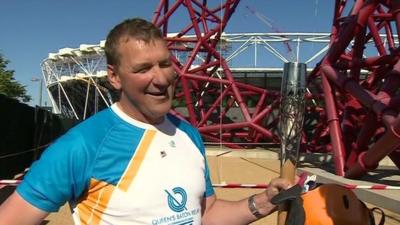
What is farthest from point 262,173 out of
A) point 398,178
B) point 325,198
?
point 325,198

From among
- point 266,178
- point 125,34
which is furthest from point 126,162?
point 266,178

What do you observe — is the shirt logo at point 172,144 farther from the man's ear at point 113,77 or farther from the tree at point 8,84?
the tree at point 8,84

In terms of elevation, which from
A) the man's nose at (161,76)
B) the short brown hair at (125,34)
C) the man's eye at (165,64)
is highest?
the short brown hair at (125,34)

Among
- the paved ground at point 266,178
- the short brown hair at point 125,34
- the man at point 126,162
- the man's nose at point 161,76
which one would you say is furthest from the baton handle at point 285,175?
the paved ground at point 266,178

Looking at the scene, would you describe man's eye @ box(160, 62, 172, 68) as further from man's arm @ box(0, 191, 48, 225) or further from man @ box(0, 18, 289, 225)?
man's arm @ box(0, 191, 48, 225)

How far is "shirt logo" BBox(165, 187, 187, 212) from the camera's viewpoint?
2.06 metres

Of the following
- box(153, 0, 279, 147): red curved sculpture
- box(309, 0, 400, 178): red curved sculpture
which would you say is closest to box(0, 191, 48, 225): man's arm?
box(309, 0, 400, 178): red curved sculpture

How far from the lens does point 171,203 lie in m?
2.06

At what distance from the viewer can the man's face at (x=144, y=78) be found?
80.0 inches

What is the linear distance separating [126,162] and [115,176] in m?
0.07

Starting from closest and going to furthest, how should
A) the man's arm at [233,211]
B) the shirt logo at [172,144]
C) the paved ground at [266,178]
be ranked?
the shirt logo at [172,144] < the man's arm at [233,211] < the paved ground at [266,178]

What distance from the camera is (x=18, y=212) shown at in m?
1.87

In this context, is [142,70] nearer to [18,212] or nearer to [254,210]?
[18,212]

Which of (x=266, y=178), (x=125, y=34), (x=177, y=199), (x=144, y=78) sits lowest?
(x=266, y=178)
